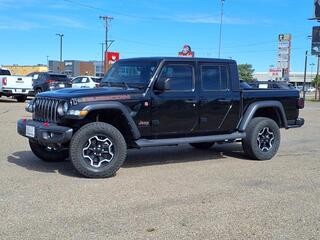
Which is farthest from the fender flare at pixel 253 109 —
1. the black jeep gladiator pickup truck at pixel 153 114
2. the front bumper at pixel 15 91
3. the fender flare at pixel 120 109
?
the front bumper at pixel 15 91

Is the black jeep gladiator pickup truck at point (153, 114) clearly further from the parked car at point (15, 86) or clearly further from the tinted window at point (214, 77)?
the parked car at point (15, 86)

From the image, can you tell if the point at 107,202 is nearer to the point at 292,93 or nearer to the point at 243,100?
the point at 243,100

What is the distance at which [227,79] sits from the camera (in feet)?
31.7

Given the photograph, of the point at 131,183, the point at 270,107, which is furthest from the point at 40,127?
the point at 270,107

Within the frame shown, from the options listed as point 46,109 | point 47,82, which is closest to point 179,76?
point 46,109

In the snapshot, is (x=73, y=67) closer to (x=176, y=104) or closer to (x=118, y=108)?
(x=176, y=104)

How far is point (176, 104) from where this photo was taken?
344 inches

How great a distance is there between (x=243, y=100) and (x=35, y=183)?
4.36 metres

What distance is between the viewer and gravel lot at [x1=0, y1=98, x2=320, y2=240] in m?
5.32

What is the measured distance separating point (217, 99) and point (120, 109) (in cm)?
211

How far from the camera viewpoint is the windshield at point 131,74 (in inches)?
343

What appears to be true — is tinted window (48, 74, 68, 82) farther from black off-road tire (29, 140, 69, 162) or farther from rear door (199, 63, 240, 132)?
rear door (199, 63, 240, 132)

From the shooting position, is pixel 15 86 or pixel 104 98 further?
pixel 15 86

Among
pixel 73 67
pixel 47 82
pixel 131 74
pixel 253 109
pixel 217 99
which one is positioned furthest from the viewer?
pixel 73 67
